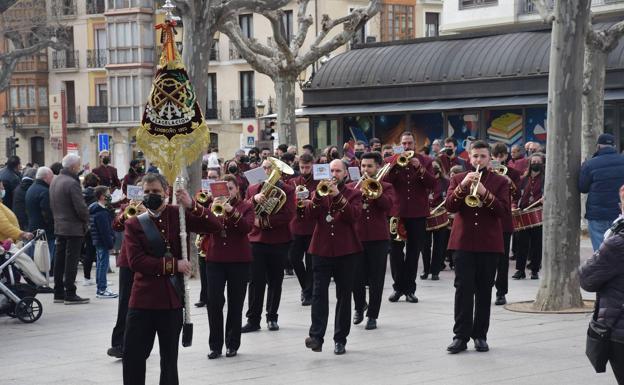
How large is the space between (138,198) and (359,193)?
2218 millimetres

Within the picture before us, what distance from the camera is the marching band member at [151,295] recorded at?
30.1ft

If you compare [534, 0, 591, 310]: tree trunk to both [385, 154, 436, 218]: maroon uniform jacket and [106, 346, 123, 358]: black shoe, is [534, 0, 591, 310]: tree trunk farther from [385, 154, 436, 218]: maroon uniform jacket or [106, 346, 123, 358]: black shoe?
[106, 346, 123, 358]: black shoe

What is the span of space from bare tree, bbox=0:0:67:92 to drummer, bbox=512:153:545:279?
2571 cm

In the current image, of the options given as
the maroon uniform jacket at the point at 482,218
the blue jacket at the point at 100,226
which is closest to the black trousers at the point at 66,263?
the blue jacket at the point at 100,226

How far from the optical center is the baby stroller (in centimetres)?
1473

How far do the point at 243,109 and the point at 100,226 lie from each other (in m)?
41.6

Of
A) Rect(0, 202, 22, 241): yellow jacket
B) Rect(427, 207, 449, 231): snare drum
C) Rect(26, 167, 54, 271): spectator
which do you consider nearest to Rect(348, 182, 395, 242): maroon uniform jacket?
Answer: Rect(0, 202, 22, 241): yellow jacket

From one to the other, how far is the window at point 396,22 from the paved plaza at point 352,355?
40.9 meters

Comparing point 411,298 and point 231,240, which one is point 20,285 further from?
point 411,298

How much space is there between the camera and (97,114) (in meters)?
64.6

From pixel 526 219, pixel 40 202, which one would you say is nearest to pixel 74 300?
pixel 40 202

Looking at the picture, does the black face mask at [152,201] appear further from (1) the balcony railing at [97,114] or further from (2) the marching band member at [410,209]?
(1) the balcony railing at [97,114]

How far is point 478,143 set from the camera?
1186 centimetres

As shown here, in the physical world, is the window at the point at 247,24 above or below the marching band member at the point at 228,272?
above
